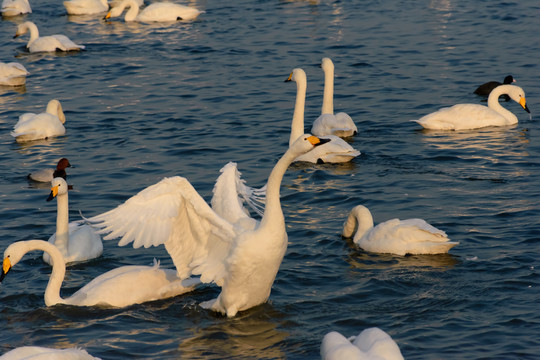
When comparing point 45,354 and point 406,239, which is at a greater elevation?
point 45,354

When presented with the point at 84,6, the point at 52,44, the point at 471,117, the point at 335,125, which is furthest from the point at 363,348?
the point at 84,6

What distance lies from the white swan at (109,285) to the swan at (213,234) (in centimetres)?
36

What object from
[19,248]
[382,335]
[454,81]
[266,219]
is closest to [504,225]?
[266,219]

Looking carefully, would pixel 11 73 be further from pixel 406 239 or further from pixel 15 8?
pixel 406 239

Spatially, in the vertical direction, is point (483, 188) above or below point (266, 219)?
below

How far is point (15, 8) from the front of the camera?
26625mm

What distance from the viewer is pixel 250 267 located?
8594 mm

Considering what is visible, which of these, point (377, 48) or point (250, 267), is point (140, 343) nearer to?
point (250, 267)

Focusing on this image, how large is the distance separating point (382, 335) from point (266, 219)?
6.76 feet

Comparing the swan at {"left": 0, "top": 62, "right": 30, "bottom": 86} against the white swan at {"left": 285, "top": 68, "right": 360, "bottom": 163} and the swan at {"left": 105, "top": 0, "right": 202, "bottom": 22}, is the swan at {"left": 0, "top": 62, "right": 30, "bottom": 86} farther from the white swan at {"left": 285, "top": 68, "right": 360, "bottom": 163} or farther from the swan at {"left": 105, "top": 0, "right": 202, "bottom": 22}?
the swan at {"left": 105, "top": 0, "right": 202, "bottom": 22}

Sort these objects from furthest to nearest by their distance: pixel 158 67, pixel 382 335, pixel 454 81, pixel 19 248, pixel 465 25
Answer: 1. pixel 465 25
2. pixel 158 67
3. pixel 454 81
4. pixel 19 248
5. pixel 382 335

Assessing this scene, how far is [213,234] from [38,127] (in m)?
7.40

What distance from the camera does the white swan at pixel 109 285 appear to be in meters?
9.33

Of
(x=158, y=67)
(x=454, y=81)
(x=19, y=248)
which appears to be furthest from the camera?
(x=158, y=67)
